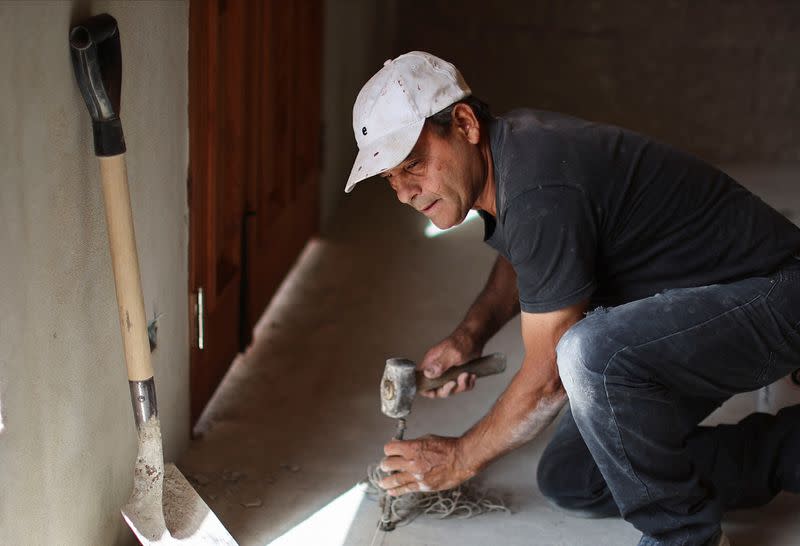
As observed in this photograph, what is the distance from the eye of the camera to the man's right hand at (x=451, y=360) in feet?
8.65

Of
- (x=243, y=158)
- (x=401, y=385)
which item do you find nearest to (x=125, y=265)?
(x=401, y=385)

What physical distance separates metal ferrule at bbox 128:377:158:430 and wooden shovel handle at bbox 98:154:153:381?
0.02 m

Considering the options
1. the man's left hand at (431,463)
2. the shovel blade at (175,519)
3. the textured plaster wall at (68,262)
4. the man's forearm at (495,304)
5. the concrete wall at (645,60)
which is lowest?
the concrete wall at (645,60)

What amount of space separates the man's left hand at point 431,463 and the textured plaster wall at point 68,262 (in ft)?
2.14

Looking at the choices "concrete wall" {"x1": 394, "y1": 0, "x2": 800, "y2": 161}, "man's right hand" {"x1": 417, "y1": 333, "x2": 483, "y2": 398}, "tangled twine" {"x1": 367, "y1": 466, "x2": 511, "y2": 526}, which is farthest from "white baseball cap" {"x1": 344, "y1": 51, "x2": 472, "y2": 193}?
"concrete wall" {"x1": 394, "y1": 0, "x2": 800, "y2": 161}

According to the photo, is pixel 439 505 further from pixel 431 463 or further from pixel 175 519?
pixel 175 519

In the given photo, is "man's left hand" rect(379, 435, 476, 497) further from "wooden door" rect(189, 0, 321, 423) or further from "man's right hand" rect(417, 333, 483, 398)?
"wooden door" rect(189, 0, 321, 423)

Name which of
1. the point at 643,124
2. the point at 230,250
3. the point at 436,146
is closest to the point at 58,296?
the point at 436,146

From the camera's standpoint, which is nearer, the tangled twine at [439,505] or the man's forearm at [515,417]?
the man's forearm at [515,417]

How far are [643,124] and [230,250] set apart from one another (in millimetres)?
5152

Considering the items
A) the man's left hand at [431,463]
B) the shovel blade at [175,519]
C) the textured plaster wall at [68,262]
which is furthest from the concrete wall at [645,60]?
the shovel blade at [175,519]

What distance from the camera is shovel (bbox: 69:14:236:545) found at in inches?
77.8

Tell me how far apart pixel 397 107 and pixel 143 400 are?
81cm

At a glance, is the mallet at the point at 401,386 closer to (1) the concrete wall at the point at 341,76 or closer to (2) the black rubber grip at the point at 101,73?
(2) the black rubber grip at the point at 101,73
